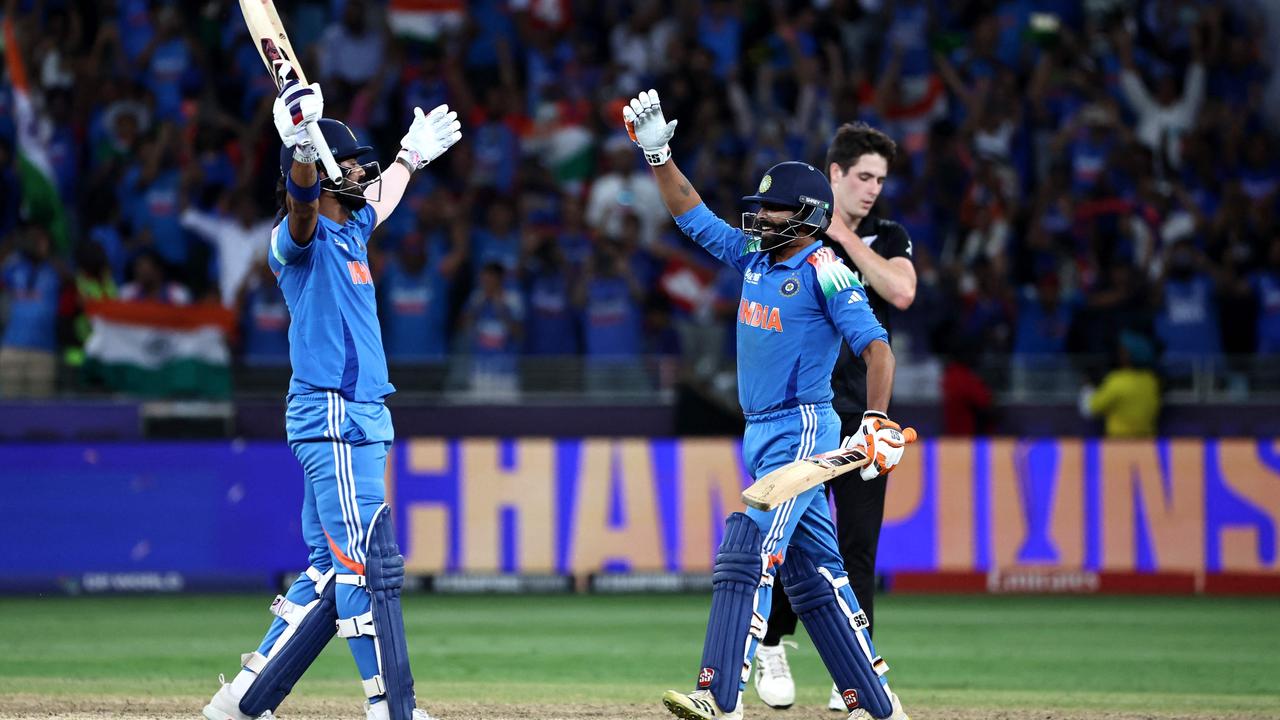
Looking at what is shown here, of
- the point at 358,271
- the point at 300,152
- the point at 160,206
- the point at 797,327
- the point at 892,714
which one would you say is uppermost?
the point at 160,206

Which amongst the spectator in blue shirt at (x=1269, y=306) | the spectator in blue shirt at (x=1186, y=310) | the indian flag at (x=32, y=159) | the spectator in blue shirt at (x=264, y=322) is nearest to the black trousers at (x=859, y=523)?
the spectator in blue shirt at (x=264, y=322)

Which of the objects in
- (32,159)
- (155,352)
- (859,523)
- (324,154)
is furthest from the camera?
(32,159)

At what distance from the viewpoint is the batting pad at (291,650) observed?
6.82 m

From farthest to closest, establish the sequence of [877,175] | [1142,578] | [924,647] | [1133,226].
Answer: [1133,226], [1142,578], [924,647], [877,175]

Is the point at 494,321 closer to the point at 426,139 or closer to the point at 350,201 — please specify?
the point at 426,139

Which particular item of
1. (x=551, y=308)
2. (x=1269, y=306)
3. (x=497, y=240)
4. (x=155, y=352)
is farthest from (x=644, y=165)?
(x=1269, y=306)

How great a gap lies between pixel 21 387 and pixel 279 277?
9017mm

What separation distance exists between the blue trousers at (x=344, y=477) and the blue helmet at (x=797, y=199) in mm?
1844

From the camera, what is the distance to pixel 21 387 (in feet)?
49.1

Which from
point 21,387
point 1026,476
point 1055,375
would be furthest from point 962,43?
point 21,387

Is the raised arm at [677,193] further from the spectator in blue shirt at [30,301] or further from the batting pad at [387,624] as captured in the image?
the spectator in blue shirt at [30,301]

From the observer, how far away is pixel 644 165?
17.5 meters

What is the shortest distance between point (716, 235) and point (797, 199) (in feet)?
1.70

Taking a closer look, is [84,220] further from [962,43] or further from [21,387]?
[962,43]
